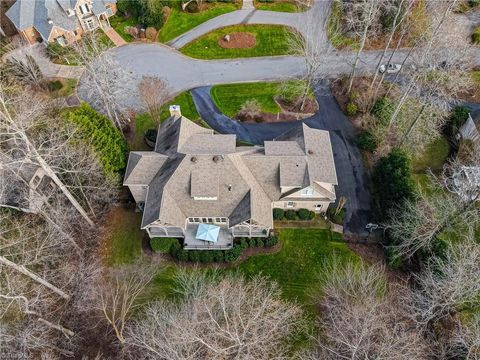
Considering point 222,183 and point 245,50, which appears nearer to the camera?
point 222,183

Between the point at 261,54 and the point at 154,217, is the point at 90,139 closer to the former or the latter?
the point at 154,217

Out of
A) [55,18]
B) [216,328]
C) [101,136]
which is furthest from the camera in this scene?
[55,18]

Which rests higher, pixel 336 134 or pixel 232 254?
pixel 336 134

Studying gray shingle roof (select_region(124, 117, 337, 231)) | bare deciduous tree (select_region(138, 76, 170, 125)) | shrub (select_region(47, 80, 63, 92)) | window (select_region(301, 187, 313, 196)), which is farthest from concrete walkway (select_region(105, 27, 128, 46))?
window (select_region(301, 187, 313, 196))

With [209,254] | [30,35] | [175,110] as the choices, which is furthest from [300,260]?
[30,35]

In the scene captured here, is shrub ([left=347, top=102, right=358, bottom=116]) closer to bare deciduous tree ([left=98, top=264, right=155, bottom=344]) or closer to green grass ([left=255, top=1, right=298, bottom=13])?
green grass ([left=255, top=1, right=298, bottom=13])

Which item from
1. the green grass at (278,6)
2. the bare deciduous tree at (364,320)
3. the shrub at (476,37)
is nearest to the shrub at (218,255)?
the bare deciduous tree at (364,320)

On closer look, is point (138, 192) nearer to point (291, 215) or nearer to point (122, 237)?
point (122, 237)
